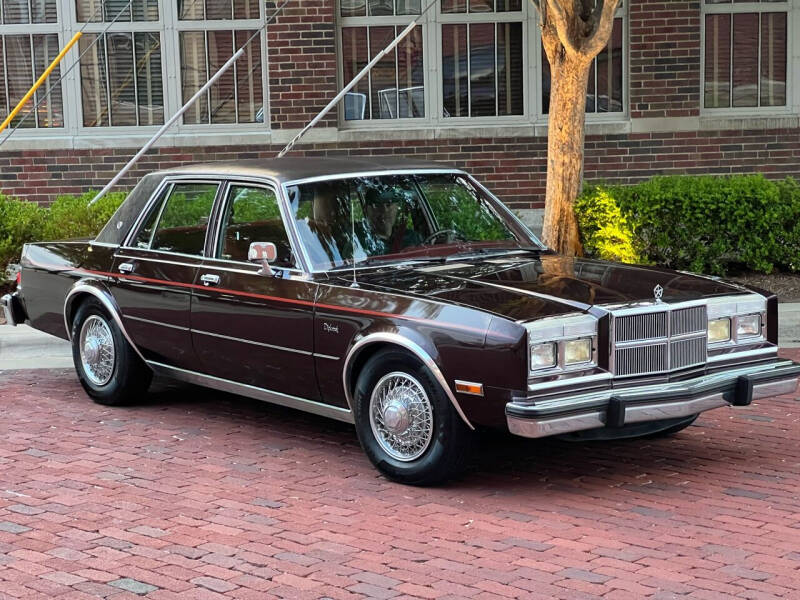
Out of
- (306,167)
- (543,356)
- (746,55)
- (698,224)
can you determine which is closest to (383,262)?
(306,167)

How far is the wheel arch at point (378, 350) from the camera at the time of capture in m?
5.93

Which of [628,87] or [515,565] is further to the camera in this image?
[628,87]

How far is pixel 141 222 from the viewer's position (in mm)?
8023

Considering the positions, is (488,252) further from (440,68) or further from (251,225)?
(440,68)

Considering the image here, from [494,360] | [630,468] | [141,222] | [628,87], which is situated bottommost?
[630,468]

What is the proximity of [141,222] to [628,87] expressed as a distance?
8605mm

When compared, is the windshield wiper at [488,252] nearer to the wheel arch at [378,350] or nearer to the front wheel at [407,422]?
the wheel arch at [378,350]

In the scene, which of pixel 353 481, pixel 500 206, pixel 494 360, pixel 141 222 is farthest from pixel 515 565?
pixel 141 222

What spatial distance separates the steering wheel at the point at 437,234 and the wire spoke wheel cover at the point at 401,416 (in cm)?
117

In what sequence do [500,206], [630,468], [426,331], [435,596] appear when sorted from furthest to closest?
[500,206] < [630,468] < [426,331] < [435,596]

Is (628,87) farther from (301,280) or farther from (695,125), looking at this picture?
(301,280)

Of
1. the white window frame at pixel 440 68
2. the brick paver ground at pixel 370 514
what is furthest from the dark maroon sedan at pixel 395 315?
the white window frame at pixel 440 68

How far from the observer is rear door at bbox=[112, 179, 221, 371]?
24.6 feet

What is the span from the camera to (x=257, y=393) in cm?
715
